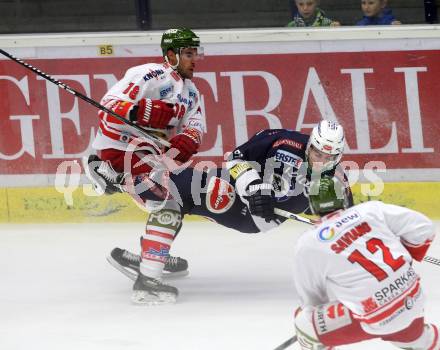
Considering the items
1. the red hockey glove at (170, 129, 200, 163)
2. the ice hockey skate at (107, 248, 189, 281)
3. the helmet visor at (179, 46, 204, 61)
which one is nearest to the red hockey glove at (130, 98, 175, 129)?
the red hockey glove at (170, 129, 200, 163)

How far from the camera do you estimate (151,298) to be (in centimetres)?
516

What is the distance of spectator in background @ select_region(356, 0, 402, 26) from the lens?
6637 millimetres

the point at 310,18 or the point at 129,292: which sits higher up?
the point at 310,18

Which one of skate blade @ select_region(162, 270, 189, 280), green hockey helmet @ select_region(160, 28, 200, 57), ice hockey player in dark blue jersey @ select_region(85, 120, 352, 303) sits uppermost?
green hockey helmet @ select_region(160, 28, 200, 57)

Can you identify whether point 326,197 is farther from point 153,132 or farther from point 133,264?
point 133,264

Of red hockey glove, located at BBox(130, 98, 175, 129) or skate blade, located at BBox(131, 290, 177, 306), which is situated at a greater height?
red hockey glove, located at BBox(130, 98, 175, 129)

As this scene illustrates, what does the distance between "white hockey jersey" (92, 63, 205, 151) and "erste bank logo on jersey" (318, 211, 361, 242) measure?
191 centimetres

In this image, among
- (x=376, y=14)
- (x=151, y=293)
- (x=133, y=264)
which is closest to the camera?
(x=151, y=293)

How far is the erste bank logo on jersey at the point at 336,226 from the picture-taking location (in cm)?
355

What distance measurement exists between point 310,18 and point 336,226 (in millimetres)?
3306

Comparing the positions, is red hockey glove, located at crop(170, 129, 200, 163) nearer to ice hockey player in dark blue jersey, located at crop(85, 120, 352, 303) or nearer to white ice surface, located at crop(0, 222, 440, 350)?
ice hockey player in dark blue jersey, located at crop(85, 120, 352, 303)

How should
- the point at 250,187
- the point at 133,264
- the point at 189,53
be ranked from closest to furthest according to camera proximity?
1. the point at 250,187
2. the point at 189,53
3. the point at 133,264

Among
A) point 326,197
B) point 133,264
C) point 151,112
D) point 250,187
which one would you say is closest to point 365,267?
point 326,197

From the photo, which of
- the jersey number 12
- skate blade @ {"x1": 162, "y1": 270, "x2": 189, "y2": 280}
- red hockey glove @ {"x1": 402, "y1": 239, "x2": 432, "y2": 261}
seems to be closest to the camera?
the jersey number 12
